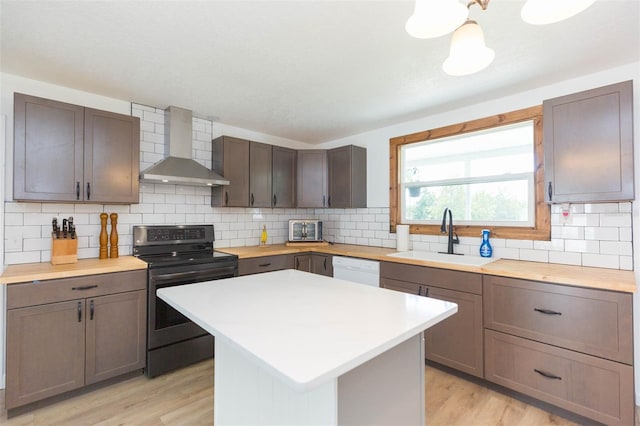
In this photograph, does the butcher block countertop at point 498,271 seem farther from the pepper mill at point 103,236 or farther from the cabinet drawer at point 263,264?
the cabinet drawer at point 263,264

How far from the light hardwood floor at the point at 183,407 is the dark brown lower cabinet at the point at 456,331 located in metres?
0.17

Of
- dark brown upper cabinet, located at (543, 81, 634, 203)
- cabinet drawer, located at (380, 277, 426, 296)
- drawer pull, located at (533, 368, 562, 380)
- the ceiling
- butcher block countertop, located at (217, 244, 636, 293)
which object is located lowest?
drawer pull, located at (533, 368, 562, 380)

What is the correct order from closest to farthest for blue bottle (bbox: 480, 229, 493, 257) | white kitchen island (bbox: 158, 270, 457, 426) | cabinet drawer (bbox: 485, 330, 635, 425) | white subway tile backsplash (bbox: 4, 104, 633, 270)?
white kitchen island (bbox: 158, 270, 457, 426) → cabinet drawer (bbox: 485, 330, 635, 425) → white subway tile backsplash (bbox: 4, 104, 633, 270) → blue bottle (bbox: 480, 229, 493, 257)

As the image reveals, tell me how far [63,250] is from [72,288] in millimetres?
413

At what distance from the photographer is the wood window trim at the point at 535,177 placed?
2498mm

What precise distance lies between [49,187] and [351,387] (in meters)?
2.54

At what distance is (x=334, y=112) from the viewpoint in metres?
3.13

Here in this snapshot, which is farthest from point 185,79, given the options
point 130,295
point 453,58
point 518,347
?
point 518,347

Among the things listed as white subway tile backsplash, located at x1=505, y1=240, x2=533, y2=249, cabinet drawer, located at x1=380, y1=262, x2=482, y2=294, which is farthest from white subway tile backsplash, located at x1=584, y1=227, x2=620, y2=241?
cabinet drawer, located at x1=380, y1=262, x2=482, y2=294

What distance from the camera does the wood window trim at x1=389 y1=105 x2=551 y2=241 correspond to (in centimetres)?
250

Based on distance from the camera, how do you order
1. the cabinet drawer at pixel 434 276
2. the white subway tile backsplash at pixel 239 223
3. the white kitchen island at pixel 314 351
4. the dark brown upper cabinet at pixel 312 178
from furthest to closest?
the dark brown upper cabinet at pixel 312 178 → the cabinet drawer at pixel 434 276 → the white subway tile backsplash at pixel 239 223 → the white kitchen island at pixel 314 351

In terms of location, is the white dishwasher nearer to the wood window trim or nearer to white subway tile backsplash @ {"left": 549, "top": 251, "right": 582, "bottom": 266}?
the wood window trim

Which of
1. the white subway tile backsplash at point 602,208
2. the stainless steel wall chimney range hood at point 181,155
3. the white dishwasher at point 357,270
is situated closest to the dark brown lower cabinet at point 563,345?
the white subway tile backsplash at point 602,208

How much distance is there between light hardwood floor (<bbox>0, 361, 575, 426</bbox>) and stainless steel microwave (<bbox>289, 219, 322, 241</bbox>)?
6.27 ft
